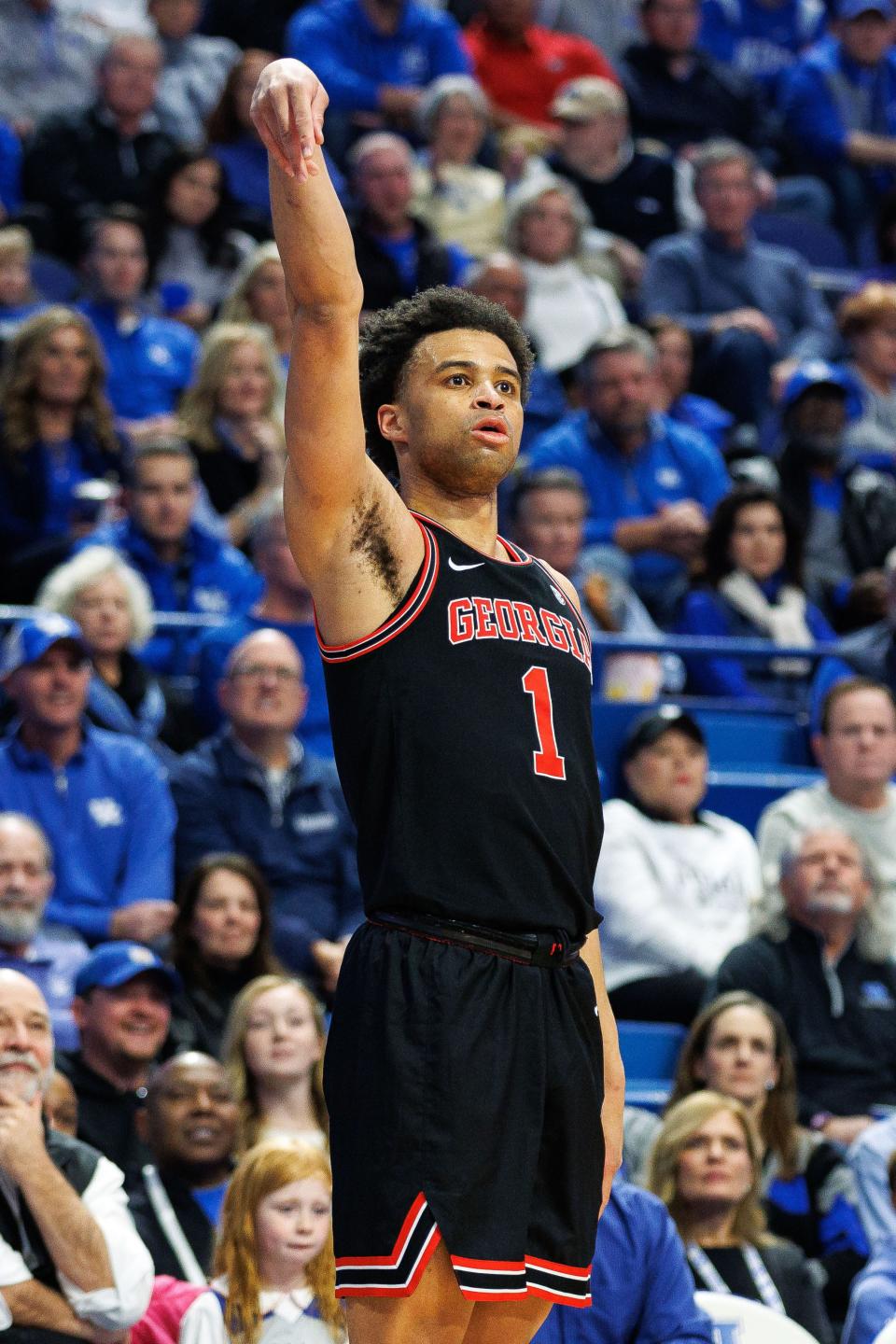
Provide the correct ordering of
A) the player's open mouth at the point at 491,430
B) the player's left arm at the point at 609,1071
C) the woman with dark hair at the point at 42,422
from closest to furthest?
the player's open mouth at the point at 491,430 < the player's left arm at the point at 609,1071 < the woman with dark hair at the point at 42,422

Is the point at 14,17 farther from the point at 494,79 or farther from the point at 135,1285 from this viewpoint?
the point at 135,1285

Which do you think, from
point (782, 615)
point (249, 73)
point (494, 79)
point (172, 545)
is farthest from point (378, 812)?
point (494, 79)

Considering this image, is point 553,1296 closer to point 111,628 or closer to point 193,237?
point 111,628

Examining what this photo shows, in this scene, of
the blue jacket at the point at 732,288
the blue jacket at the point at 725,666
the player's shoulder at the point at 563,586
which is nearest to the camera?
the player's shoulder at the point at 563,586

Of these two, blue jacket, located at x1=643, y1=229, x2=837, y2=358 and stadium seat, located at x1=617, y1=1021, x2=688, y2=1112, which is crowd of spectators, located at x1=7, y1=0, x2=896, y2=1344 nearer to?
blue jacket, located at x1=643, y1=229, x2=837, y2=358

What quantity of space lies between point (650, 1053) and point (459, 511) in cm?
362

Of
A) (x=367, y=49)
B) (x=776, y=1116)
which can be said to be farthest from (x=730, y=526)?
(x=367, y=49)

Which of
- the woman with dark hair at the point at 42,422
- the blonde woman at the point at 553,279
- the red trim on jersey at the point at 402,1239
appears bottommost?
the red trim on jersey at the point at 402,1239

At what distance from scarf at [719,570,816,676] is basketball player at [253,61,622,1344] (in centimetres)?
524

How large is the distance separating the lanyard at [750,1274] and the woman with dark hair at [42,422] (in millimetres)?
3674

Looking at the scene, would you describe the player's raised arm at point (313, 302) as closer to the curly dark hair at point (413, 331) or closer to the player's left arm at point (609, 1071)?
the curly dark hair at point (413, 331)

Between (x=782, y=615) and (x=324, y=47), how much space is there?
463cm

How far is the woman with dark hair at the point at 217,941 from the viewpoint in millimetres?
6164

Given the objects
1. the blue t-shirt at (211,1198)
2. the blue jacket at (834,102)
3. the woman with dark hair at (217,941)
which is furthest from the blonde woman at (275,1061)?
the blue jacket at (834,102)
